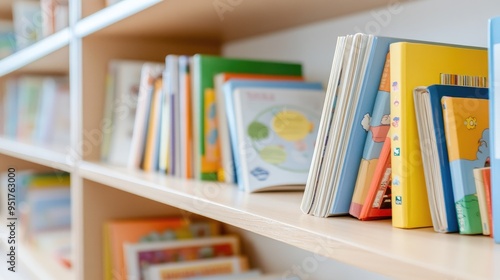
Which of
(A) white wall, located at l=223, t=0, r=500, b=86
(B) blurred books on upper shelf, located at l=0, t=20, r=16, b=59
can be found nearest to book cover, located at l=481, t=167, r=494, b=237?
(A) white wall, located at l=223, t=0, r=500, b=86

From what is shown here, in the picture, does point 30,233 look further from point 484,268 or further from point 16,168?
point 484,268

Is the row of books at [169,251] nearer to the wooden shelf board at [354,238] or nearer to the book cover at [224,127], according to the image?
the book cover at [224,127]

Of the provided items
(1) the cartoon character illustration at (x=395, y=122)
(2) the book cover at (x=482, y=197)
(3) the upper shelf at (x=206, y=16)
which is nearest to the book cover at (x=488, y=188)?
(2) the book cover at (x=482, y=197)

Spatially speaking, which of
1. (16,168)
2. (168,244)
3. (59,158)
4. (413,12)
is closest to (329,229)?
(413,12)

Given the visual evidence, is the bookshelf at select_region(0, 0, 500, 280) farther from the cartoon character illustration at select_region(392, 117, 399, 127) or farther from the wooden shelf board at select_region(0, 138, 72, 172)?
the cartoon character illustration at select_region(392, 117, 399, 127)

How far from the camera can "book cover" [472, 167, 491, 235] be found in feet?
2.05

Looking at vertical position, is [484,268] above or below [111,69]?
below

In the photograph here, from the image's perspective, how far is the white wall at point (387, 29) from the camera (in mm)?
884

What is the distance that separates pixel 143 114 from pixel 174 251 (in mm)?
356

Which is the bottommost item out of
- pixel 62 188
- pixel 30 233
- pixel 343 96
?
pixel 30 233

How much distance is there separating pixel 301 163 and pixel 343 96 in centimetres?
32

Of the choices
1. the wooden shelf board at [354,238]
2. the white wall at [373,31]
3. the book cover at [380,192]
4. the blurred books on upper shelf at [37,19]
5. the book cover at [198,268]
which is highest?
the blurred books on upper shelf at [37,19]

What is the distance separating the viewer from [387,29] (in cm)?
106

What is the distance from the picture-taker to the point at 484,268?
0.51 metres
